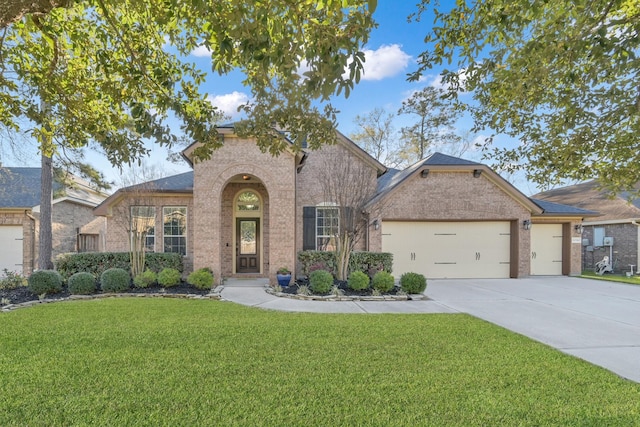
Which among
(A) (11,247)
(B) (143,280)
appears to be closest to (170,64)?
(B) (143,280)

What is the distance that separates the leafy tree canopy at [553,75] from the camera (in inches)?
153

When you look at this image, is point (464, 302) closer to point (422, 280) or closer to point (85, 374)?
point (422, 280)

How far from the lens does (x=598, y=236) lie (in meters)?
18.6

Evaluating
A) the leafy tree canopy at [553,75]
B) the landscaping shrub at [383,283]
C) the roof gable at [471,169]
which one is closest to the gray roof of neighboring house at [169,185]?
the roof gable at [471,169]

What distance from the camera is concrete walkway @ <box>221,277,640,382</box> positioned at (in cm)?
538

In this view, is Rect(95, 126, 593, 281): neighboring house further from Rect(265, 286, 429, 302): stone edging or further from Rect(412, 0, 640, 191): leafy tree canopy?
Rect(412, 0, 640, 191): leafy tree canopy

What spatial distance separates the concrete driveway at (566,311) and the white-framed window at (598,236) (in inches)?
273

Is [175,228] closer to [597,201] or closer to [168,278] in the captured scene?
[168,278]

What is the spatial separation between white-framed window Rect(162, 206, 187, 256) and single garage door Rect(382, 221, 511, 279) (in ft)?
25.5

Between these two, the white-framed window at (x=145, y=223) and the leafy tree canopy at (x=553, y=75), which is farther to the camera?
the white-framed window at (x=145, y=223)

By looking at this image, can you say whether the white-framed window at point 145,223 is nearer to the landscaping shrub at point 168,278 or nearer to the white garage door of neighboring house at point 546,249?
the landscaping shrub at point 168,278

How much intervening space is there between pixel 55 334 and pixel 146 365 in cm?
257

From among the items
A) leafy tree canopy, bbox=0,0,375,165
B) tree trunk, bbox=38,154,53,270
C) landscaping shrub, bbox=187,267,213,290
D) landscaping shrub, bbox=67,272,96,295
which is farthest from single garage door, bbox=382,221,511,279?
tree trunk, bbox=38,154,53,270

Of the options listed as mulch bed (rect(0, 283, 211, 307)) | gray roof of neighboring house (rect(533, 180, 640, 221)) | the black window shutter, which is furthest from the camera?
gray roof of neighboring house (rect(533, 180, 640, 221))
